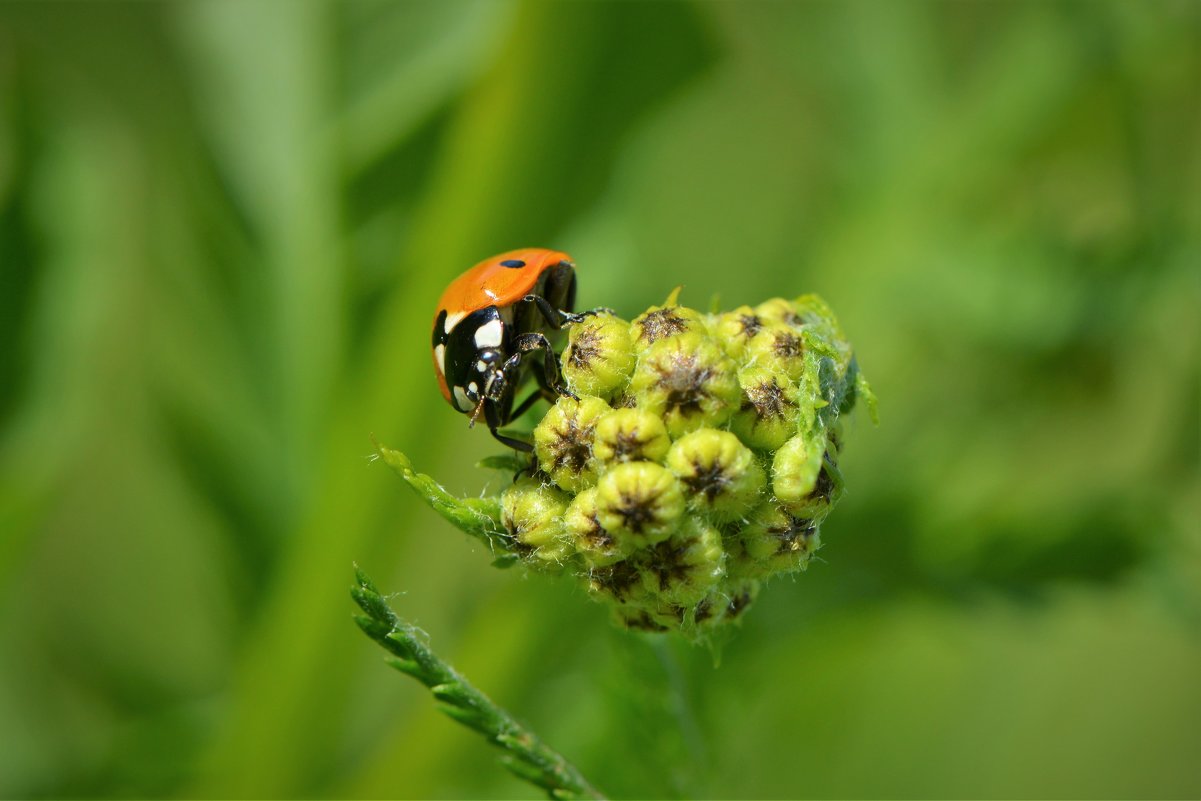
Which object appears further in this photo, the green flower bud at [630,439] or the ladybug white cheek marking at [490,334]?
the ladybug white cheek marking at [490,334]

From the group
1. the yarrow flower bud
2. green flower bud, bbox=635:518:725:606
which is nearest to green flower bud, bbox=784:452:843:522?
the yarrow flower bud

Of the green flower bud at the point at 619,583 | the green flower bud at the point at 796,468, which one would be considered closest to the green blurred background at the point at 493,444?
the green flower bud at the point at 619,583

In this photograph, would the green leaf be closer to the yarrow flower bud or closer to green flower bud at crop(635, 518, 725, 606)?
the yarrow flower bud

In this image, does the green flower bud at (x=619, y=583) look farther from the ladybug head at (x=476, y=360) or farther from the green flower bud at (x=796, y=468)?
the ladybug head at (x=476, y=360)

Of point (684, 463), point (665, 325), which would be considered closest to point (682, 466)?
point (684, 463)

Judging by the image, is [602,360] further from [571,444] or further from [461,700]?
[461,700]
